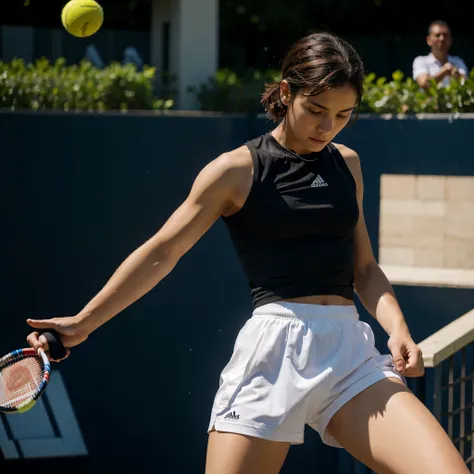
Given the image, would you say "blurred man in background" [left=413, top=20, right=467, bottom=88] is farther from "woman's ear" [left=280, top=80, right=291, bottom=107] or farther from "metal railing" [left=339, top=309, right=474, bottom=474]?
"woman's ear" [left=280, top=80, right=291, bottom=107]

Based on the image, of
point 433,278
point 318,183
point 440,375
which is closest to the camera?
point 318,183

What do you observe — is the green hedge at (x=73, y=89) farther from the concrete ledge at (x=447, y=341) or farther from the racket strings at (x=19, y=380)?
the racket strings at (x=19, y=380)

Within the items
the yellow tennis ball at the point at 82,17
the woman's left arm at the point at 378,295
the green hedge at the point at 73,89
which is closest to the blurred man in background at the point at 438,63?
the green hedge at the point at 73,89

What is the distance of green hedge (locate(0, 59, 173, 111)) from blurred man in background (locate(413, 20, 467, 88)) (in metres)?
2.05

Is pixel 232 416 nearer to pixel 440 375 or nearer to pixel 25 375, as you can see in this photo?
pixel 25 375

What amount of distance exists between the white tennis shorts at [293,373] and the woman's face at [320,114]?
442 mm

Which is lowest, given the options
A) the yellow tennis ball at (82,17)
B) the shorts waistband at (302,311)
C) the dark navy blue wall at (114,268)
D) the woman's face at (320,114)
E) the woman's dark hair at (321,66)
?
the dark navy blue wall at (114,268)

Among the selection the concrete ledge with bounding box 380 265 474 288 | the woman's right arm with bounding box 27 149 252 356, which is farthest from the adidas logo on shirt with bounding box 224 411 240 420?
the concrete ledge with bounding box 380 265 474 288

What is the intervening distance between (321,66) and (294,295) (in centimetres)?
60

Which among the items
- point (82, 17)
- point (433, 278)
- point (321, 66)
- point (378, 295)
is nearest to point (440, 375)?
point (378, 295)

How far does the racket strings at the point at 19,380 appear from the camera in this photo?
108 inches

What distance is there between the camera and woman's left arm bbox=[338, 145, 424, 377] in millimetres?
2752

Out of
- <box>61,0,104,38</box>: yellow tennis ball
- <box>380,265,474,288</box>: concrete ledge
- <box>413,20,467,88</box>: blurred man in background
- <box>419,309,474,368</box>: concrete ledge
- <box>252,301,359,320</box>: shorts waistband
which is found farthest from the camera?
<box>413,20,467,88</box>: blurred man in background

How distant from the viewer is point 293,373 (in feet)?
8.91
